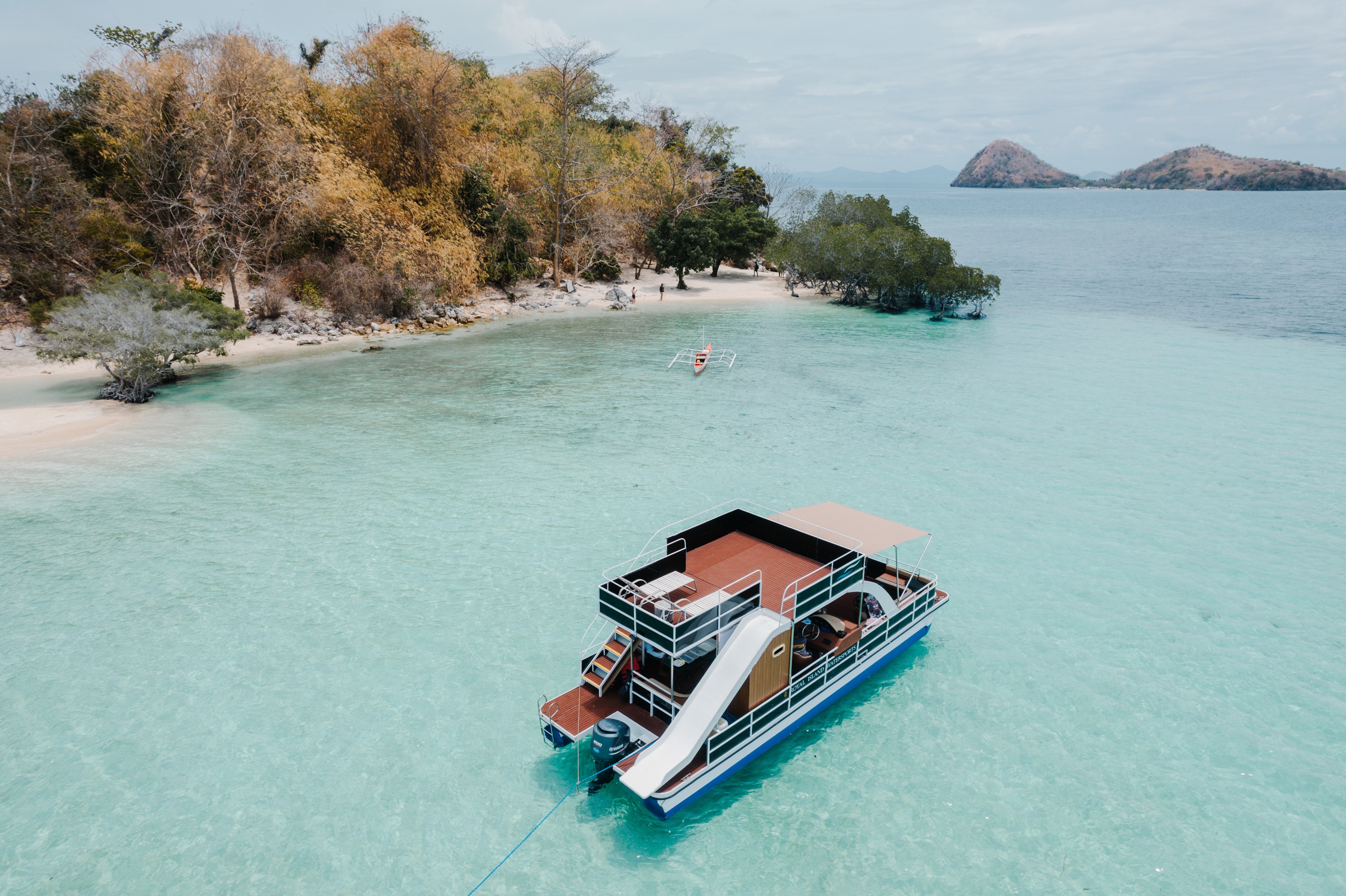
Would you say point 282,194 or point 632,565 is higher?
point 282,194

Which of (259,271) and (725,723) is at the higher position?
(259,271)

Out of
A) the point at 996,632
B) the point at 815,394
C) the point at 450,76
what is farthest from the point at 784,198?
the point at 996,632

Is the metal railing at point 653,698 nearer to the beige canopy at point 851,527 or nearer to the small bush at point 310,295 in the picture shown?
the beige canopy at point 851,527

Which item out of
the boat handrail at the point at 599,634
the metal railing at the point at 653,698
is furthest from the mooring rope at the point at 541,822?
the boat handrail at the point at 599,634

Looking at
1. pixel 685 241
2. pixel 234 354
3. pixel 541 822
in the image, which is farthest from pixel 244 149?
pixel 541 822

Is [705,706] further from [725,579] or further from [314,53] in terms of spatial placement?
[314,53]

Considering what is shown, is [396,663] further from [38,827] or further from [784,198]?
[784,198]
